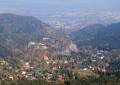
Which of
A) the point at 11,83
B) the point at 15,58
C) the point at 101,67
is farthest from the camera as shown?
the point at 15,58

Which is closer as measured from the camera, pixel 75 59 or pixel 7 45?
pixel 75 59

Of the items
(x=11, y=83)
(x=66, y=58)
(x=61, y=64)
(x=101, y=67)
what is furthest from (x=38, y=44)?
(x=11, y=83)

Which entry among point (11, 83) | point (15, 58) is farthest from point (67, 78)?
point (15, 58)

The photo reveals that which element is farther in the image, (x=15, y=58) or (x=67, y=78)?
(x=15, y=58)

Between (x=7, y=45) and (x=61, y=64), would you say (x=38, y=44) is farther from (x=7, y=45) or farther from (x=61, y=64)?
(x=61, y=64)

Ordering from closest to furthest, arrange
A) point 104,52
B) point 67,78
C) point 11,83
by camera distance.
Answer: point 11,83
point 67,78
point 104,52

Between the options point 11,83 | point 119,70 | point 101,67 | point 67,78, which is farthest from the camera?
point 101,67

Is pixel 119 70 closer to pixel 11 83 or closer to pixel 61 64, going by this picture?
pixel 61 64

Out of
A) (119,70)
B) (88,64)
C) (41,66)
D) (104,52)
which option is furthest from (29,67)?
(104,52)

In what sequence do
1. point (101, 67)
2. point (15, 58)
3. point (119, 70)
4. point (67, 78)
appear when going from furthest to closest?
1. point (15, 58)
2. point (101, 67)
3. point (119, 70)
4. point (67, 78)
